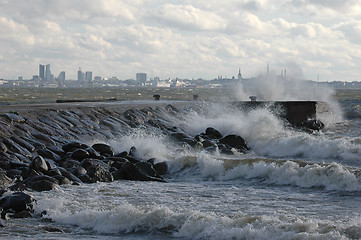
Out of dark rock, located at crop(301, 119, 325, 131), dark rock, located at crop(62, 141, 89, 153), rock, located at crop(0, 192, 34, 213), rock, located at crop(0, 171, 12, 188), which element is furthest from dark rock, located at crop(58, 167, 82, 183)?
dark rock, located at crop(301, 119, 325, 131)

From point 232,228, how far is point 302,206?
10.3 ft

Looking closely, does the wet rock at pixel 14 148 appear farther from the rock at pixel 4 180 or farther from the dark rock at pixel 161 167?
the dark rock at pixel 161 167

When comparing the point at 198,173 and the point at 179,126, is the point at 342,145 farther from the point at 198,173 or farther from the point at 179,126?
the point at 179,126

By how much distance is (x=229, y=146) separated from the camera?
24781 millimetres

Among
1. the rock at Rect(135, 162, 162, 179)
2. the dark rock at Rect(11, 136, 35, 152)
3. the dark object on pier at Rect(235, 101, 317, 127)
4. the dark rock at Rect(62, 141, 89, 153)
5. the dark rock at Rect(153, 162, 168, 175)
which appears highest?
the dark object on pier at Rect(235, 101, 317, 127)

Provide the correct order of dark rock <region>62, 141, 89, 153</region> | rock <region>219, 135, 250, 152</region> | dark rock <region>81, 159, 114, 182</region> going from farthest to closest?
rock <region>219, 135, 250, 152</region> → dark rock <region>62, 141, 89, 153</region> → dark rock <region>81, 159, 114, 182</region>

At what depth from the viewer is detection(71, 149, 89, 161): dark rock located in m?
18.2

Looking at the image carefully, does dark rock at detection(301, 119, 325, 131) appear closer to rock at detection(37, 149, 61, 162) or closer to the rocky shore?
the rocky shore

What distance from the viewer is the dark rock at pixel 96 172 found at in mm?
15883

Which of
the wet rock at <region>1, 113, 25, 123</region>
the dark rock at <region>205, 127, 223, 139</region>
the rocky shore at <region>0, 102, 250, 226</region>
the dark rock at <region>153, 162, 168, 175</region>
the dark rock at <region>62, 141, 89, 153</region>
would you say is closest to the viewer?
the rocky shore at <region>0, 102, 250, 226</region>

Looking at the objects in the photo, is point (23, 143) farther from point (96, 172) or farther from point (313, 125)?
point (313, 125)

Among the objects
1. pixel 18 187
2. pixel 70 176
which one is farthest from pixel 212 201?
pixel 18 187

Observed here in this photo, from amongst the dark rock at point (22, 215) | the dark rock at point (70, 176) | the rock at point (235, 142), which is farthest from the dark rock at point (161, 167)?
the dark rock at point (22, 215)

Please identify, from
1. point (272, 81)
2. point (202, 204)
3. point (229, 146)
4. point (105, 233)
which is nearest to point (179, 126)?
point (229, 146)
